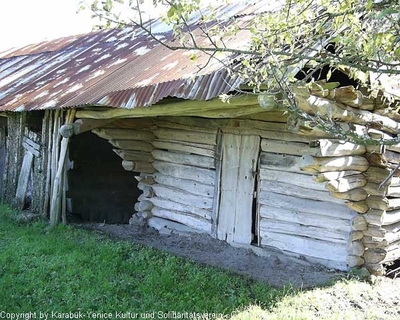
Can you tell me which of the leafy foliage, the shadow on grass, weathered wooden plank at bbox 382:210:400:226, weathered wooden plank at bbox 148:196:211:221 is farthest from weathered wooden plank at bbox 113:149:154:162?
A: the leafy foliage

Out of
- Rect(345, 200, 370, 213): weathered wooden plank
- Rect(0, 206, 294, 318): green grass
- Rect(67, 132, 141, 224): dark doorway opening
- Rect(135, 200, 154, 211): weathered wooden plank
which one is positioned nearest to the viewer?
Rect(0, 206, 294, 318): green grass

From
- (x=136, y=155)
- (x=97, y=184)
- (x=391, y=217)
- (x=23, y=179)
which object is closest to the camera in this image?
(x=391, y=217)

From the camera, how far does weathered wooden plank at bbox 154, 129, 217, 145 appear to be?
744 cm

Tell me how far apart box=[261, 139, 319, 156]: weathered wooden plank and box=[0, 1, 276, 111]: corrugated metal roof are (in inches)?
60.6

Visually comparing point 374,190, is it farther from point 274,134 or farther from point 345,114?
point 274,134

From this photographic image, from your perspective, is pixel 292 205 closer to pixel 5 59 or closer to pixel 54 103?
pixel 54 103

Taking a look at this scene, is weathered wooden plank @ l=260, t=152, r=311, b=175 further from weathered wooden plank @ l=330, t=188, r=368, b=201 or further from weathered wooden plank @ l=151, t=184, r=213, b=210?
weathered wooden plank @ l=151, t=184, r=213, b=210

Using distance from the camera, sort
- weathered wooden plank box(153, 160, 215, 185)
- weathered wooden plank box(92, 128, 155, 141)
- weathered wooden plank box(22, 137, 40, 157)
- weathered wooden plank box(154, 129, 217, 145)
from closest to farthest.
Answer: weathered wooden plank box(154, 129, 217, 145) → weathered wooden plank box(153, 160, 215, 185) → weathered wooden plank box(92, 128, 155, 141) → weathered wooden plank box(22, 137, 40, 157)

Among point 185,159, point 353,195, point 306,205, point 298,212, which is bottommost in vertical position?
point 298,212

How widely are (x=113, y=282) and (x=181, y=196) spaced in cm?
266

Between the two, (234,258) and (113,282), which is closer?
(113,282)

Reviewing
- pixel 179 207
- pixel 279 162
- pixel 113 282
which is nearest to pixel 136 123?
pixel 179 207

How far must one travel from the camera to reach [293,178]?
6.48m

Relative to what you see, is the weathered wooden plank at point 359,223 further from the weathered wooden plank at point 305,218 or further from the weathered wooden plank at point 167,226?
the weathered wooden plank at point 167,226
